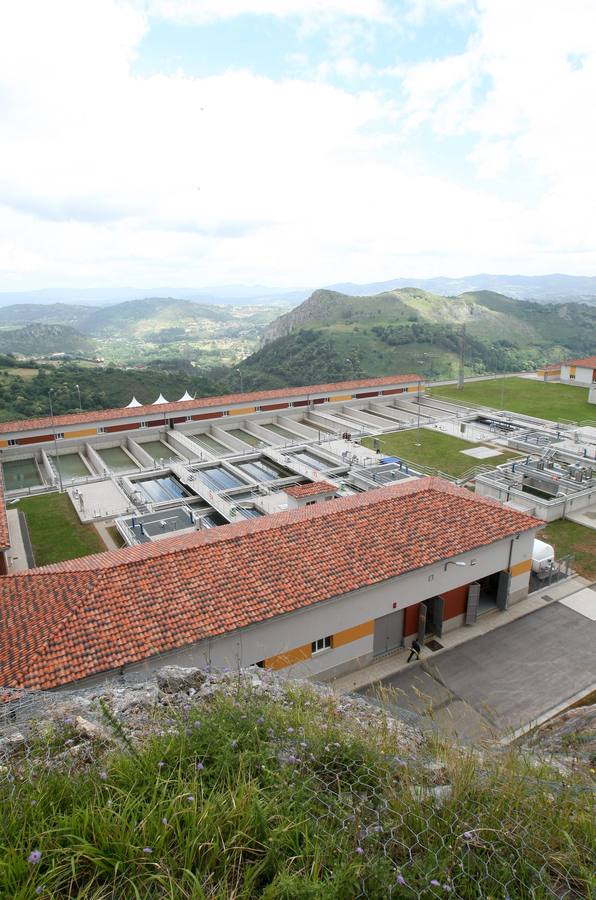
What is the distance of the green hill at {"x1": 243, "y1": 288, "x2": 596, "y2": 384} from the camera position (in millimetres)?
102562

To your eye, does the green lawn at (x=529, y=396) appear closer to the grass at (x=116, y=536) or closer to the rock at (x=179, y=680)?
the grass at (x=116, y=536)

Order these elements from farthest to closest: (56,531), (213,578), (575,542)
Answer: (56,531) → (575,542) → (213,578)

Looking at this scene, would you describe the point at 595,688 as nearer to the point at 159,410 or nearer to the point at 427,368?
the point at 159,410

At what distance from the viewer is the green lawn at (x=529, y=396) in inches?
1892

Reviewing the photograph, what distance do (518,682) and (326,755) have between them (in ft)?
36.5

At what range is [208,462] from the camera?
108 ft

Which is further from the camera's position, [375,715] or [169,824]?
[375,715]

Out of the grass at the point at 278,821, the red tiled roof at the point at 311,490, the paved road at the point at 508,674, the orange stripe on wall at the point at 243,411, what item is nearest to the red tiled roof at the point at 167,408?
the orange stripe on wall at the point at 243,411

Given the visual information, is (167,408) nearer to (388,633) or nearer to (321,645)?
(388,633)

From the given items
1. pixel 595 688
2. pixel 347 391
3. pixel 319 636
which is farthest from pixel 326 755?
pixel 347 391

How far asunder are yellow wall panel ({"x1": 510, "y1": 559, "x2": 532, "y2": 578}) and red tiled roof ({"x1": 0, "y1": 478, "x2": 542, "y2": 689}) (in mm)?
1504

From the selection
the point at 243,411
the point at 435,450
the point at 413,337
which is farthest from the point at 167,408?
the point at 413,337

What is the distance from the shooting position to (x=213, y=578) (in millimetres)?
12883

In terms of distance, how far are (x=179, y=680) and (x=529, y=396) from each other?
2159 inches
